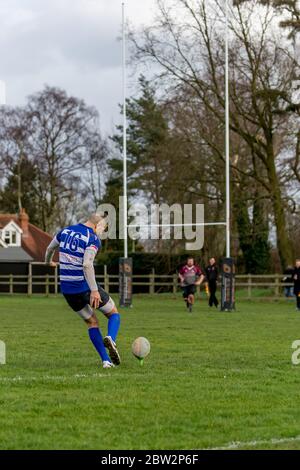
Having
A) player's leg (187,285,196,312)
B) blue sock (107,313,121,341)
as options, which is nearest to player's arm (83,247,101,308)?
blue sock (107,313,121,341)

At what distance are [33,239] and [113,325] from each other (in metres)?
57.5

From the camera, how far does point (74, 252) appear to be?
1181cm

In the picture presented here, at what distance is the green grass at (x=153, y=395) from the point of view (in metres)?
7.37

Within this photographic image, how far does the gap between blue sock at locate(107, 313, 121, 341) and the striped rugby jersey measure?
20.9 inches

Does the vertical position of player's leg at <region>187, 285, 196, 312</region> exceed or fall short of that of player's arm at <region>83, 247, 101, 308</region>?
it falls short

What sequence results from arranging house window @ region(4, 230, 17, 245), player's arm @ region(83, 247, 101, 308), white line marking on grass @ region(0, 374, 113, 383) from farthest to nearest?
1. house window @ region(4, 230, 17, 245)
2. player's arm @ region(83, 247, 101, 308)
3. white line marking on grass @ region(0, 374, 113, 383)

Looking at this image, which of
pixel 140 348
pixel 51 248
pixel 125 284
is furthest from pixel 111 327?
pixel 125 284

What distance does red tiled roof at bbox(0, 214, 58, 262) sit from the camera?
221 feet

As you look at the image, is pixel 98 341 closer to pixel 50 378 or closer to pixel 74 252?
pixel 74 252

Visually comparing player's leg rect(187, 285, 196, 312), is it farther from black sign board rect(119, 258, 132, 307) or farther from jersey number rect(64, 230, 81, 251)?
jersey number rect(64, 230, 81, 251)

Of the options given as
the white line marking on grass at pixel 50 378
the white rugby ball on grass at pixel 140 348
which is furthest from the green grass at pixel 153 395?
the white rugby ball on grass at pixel 140 348

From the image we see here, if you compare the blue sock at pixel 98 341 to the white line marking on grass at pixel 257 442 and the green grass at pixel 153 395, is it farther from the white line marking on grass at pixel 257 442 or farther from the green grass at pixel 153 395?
the white line marking on grass at pixel 257 442

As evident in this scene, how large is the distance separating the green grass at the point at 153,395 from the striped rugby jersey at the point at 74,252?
3.35ft
